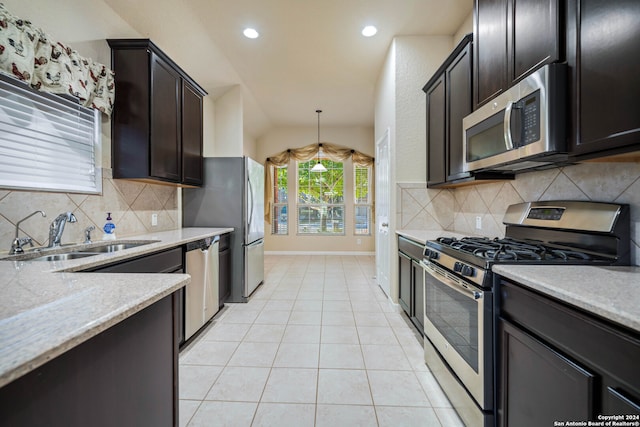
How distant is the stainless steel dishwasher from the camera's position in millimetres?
2332

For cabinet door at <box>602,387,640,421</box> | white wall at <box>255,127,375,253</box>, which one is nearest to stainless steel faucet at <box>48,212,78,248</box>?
cabinet door at <box>602,387,640,421</box>

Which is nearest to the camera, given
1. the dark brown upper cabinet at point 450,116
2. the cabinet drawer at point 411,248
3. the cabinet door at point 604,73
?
the cabinet door at point 604,73

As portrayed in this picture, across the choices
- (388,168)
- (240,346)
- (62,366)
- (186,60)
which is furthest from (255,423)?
(186,60)

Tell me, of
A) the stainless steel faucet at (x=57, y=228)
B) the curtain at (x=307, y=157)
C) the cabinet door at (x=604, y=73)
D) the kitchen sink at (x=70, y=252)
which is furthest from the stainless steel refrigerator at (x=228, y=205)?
the curtain at (x=307, y=157)

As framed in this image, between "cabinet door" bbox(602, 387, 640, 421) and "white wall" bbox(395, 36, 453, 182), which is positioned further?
"white wall" bbox(395, 36, 453, 182)

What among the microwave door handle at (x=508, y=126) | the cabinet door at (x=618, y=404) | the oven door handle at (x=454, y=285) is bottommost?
the cabinet door at (x=618, y=404)

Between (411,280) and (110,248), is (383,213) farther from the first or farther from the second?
(110,248)

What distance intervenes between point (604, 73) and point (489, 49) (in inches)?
34.2

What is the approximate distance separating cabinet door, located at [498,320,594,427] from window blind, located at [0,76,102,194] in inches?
105

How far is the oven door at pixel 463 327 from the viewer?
1246 mm

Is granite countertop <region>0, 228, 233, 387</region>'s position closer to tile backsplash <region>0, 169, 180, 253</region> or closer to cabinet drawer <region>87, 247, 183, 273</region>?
cabinet drawer <region>87, 247, 183, 273</region>

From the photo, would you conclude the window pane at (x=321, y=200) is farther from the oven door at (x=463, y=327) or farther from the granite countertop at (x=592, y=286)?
the granite countertop at (x=592, y=286)

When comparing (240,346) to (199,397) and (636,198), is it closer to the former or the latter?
(199,397)

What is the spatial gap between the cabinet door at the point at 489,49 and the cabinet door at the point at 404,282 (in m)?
1.46
